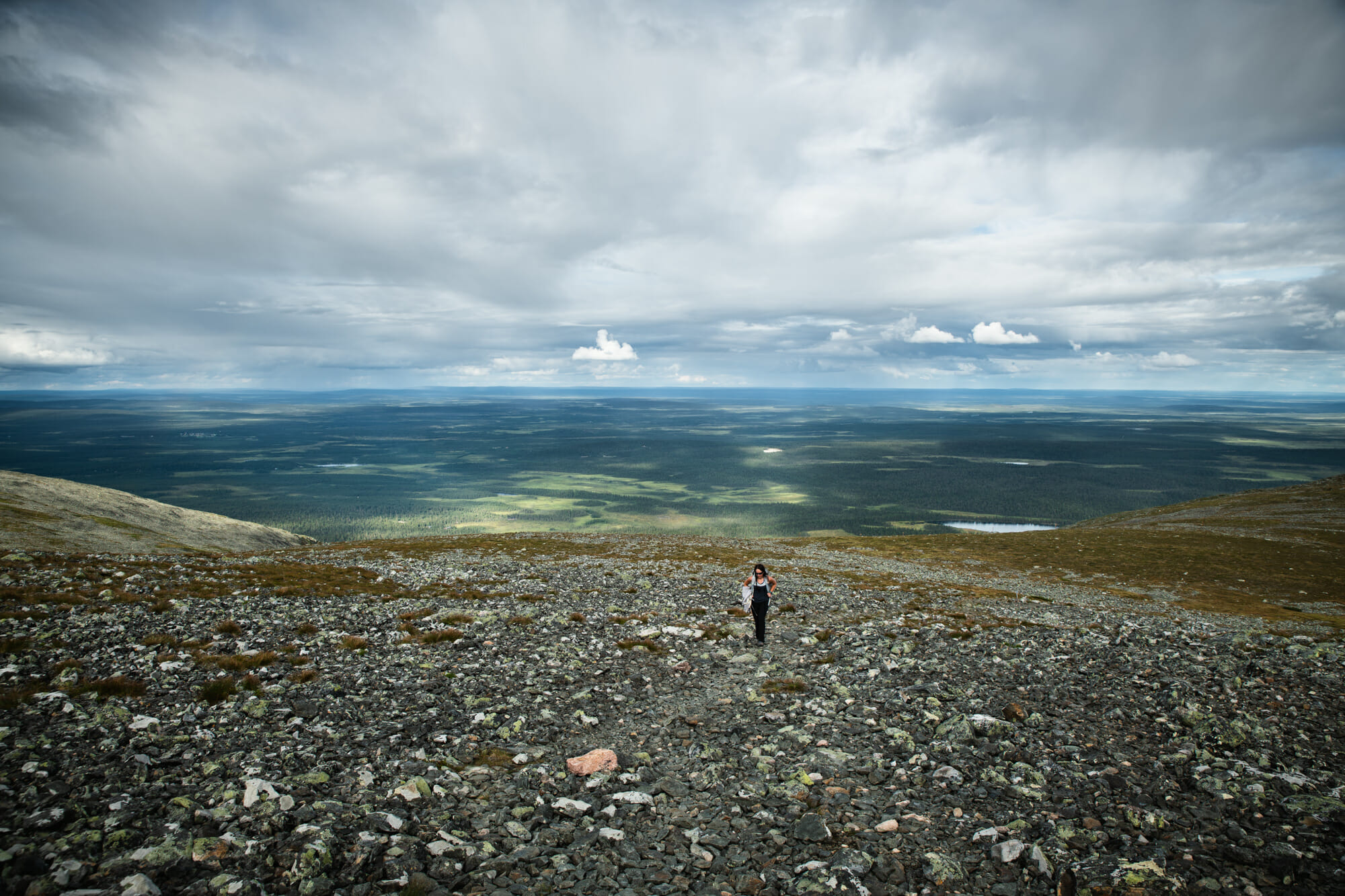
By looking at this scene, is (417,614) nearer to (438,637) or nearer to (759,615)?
(438,637)

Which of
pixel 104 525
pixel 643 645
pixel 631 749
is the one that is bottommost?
pixel 104 525

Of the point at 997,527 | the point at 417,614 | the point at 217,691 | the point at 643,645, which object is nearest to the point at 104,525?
the point at 417,614

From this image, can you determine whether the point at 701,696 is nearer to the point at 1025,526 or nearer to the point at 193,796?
the point at 193,796

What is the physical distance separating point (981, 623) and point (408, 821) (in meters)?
23.9

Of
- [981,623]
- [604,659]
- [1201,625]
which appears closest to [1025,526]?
[1201,625]

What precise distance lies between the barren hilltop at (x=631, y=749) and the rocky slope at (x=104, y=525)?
3633cm

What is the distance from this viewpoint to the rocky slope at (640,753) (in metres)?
8.68

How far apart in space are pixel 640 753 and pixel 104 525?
85.4 m

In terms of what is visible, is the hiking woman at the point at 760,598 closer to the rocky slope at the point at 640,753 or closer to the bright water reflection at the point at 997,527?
the rocky slope at the point at 640,753

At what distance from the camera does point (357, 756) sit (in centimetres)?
1170

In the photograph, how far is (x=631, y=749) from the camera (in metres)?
13.0

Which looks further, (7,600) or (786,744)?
(7,600)

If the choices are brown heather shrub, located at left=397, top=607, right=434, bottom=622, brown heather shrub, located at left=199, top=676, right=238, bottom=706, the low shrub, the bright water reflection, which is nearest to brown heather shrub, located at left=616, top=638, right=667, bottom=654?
brown heather shrub, located at left=397, top=607, right=434, bottom=622

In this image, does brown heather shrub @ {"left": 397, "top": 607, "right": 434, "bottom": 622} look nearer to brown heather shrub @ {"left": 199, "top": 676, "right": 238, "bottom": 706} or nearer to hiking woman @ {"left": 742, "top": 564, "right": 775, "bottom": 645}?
brown heather shrub @ {"left": 199, "top": 676, "right": 238, "bottom": 706}
